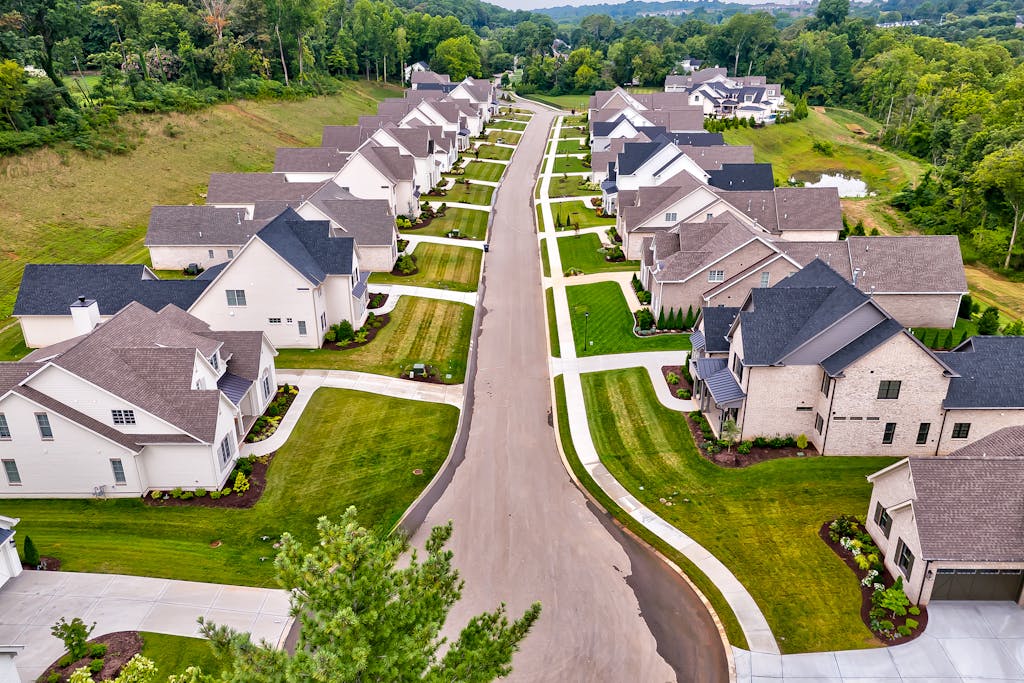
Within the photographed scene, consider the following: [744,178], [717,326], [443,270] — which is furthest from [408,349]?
[744,178]

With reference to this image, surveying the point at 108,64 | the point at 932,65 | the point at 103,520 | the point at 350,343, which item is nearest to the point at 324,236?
the point at 350,343

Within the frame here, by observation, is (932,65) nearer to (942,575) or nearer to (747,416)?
(747,416)

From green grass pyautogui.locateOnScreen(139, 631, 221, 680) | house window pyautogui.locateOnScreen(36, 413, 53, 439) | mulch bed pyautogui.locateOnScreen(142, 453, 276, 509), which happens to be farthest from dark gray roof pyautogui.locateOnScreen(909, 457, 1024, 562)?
house window pyautogui.locateOnScreen(36, 413, 53, 439)

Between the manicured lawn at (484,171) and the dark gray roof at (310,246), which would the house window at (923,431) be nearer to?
the dark gray roof at (310,246)

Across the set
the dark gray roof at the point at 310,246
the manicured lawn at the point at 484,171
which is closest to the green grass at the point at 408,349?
the dark gray roof at the point at 310,246

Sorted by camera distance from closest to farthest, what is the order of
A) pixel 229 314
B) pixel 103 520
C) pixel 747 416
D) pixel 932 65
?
pixel 103 520, pixel 747 416, pixel 229 314, pixel 932 65

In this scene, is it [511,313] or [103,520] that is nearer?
[103,520]

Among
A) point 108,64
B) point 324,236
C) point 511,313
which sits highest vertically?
point 108,64
